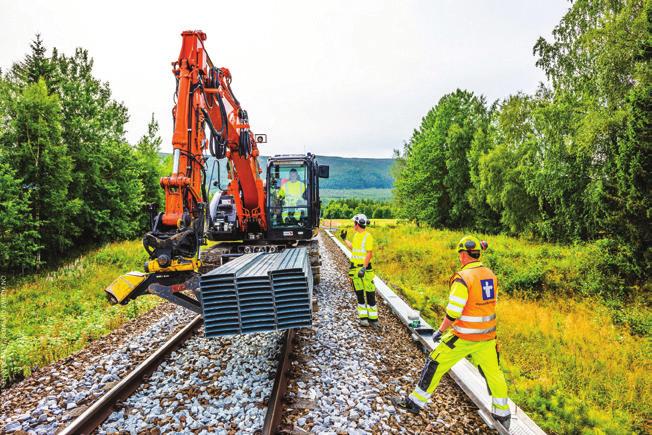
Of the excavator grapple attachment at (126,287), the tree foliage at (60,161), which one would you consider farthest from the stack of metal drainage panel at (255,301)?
the tree foliage at (60,161)

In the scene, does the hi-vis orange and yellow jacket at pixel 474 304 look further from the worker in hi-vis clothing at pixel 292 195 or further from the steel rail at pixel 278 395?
the worker in hi-vis clothing at pixel 292 195

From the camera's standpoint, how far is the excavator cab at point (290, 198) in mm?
9531

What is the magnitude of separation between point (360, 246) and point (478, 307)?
337 cm

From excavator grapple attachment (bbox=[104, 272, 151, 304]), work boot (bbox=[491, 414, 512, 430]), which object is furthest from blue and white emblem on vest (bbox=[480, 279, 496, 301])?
excavator grapple attachment (bbox=[104, 272, 151, 304])

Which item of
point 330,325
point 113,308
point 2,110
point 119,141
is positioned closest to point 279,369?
point 330,325

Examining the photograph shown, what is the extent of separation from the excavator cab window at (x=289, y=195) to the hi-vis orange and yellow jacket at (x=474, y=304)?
6034 millimetres

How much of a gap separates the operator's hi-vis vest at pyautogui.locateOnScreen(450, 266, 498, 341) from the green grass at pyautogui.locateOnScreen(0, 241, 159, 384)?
6.08 m

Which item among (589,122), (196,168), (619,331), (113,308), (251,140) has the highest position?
(589,122)

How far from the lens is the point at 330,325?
687cm

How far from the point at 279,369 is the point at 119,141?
25441 mm

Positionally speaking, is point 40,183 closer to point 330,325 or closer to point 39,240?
point 39,240

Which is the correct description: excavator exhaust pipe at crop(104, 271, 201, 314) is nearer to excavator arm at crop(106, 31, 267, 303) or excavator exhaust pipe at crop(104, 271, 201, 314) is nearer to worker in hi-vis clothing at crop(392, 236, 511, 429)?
excavator arm at crop(106, 31, 267, 303)

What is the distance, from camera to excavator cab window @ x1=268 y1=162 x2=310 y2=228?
9562 mm

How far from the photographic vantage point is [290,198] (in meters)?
9.62
